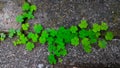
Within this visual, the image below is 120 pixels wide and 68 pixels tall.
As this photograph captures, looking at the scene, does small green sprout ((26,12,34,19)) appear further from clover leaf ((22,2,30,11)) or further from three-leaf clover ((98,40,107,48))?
three-leaf clover ((98,40,107,48))

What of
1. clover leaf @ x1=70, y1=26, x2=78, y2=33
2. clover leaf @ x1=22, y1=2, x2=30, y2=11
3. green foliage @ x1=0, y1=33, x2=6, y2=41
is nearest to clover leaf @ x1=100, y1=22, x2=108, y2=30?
clover leaf @ x1=70, y1=26, x2=78, y2=33

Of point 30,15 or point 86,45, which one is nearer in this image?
point 86,45

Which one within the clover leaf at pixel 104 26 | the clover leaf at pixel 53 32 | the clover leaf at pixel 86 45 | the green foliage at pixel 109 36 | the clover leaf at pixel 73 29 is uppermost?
the clover leaf at pixel 104 26

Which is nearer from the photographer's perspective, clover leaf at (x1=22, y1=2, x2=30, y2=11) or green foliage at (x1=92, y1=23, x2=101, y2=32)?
green foliage at (x1=92, y1=23, x2=101, y2=32)

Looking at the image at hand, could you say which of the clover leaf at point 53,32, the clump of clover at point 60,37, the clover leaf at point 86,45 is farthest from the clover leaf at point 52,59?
the clover leaf at point 86,45

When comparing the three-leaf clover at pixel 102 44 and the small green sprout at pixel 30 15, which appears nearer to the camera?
the three-leaf clover at pixel 102 44

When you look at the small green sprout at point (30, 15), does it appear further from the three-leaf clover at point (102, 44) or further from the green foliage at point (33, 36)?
the three-leaf clover at point (102, 44)

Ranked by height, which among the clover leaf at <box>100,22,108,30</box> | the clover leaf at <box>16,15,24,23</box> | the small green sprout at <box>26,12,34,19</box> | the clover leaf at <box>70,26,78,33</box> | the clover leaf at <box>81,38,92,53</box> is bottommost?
the clover leaf at <box>81,38,92,53</box>

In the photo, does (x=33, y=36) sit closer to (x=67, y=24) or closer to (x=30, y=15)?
(x=30, y=15)

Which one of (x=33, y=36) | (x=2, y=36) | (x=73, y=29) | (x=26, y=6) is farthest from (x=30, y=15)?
(x=73, y=29)
